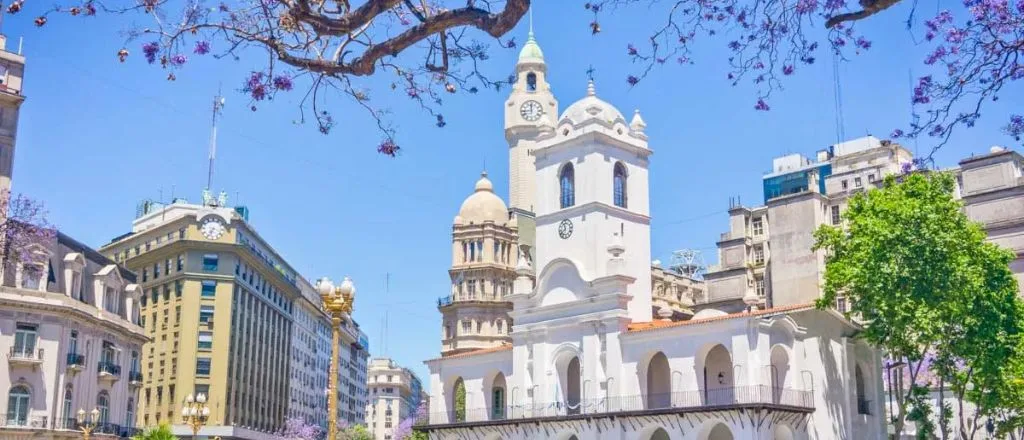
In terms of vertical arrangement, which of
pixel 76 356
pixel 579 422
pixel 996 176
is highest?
pixel 996 176

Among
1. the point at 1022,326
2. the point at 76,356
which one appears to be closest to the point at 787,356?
the point at 1022,326

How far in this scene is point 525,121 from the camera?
93438mm

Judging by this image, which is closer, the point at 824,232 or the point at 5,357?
the point at 824,232

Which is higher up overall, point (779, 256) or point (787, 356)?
point (779, 256)

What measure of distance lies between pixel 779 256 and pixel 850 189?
7749mm

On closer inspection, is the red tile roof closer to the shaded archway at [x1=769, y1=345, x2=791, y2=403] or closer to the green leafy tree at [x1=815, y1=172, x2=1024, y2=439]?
the shaded archway at [x1=769, y1=345, x2=791, y2=403]

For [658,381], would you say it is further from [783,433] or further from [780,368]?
[783,433]

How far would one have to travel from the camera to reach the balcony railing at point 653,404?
4180 cm

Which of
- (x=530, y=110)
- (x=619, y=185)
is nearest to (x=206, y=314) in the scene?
(x=530, y=110)

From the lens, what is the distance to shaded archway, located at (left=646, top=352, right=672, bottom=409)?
46250 mm

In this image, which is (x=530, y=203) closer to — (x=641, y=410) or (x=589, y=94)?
(x=589, y=94)

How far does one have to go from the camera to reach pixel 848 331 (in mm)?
46406

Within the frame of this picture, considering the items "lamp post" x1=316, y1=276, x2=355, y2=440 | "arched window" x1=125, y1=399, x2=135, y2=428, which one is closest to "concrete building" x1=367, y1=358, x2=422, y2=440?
"arched window" x1=125, y1=399, x2=135, y2=428

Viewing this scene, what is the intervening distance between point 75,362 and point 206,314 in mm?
24073
